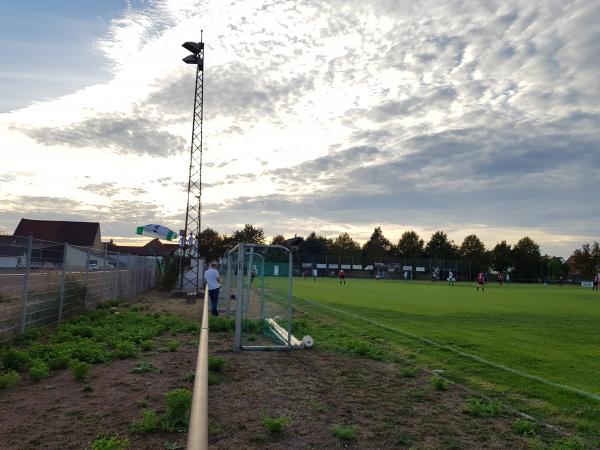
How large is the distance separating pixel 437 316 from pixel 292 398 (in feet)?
41.7

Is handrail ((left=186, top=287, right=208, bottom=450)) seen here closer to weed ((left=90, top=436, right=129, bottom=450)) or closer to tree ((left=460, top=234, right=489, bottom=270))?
weed ((left=90, top=436, right=129, bottom=450))

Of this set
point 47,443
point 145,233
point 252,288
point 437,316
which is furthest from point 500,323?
point 145,233

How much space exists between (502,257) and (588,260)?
2266 centimetres

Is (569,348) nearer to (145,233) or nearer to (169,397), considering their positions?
(169,397)

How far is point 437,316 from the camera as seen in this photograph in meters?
18.1

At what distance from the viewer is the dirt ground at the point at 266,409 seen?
481 centimetres

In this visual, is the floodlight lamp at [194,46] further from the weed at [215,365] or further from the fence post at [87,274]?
the weed at [215,365]

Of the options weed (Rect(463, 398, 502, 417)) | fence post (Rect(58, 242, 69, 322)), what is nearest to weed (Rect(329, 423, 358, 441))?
weed (Rect(463, 398, 502, 417))

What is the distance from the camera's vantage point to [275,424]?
5012 millimetres

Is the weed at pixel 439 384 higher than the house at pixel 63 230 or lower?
lower

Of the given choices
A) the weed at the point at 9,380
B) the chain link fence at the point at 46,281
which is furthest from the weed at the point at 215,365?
the chain link fence at the point at 46,281

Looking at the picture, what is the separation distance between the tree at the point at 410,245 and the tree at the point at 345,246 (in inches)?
455

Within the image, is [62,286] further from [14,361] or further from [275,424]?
[275,424]

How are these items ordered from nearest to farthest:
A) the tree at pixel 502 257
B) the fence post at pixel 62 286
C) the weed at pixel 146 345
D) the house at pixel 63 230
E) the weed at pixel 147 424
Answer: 1. the weed at pixel 147 424
2. the weed at pixel 146 345
3. the fence post at pixel 62 286
4. the house at pixel 63 230
5. the tree at pixel 502 257
